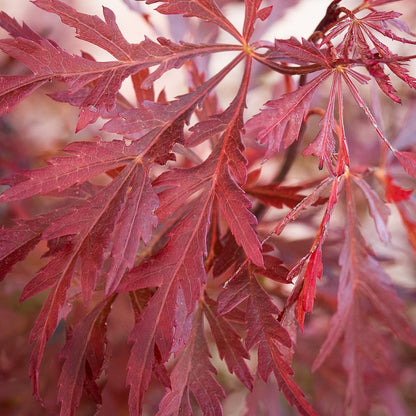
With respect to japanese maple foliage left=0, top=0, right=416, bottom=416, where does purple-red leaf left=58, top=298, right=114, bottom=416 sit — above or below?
below

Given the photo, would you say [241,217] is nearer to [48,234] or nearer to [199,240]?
[199,240]

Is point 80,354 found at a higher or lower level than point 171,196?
lower

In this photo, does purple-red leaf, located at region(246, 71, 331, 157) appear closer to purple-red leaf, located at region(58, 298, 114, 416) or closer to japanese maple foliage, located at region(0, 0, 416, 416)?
japanese maple foliage, located at region(0, 0, 416, 416)

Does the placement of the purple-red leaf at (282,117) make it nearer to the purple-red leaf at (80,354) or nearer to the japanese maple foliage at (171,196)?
the japanese maple foliage at (171,196)

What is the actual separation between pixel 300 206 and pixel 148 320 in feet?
0.52

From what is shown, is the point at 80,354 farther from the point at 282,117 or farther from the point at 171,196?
the point at 282,117

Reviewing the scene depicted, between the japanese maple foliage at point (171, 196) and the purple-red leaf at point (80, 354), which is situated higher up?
the japanese maple foliage at point (171, 196)

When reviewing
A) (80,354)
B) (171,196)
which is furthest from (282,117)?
(80,354)

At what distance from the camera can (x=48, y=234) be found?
38 centimetres

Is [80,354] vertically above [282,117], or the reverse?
[282,117]

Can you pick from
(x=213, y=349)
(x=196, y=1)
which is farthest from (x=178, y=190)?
(x=213, y=349)

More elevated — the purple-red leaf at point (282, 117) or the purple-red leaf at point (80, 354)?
the purple-red leaf at point (282, 117)

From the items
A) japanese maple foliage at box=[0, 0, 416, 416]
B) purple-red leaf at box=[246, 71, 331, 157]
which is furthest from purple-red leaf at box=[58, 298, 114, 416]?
purple-red leaf at box=[246, 71, 331, 157]

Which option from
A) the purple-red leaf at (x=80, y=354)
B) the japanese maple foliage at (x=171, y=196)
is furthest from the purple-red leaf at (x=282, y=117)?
the purple-red leaf at (x=80, y=354)
